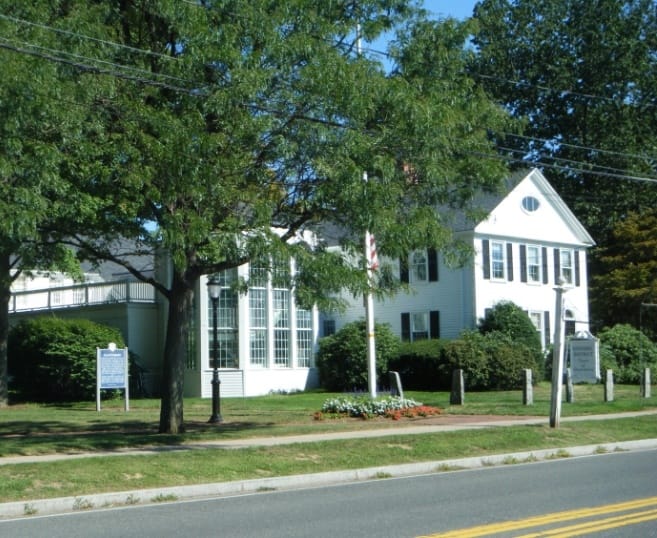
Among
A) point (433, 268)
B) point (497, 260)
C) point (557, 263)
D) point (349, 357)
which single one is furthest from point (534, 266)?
point (349, 357)

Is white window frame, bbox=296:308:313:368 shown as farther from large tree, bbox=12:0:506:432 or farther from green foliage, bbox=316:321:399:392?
large tree, bbox=12:0:506:432

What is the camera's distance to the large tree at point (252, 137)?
15711 mm

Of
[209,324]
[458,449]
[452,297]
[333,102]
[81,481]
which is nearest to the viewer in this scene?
[81,481]

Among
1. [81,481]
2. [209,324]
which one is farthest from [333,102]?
[209,324]

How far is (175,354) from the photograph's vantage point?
1922cm

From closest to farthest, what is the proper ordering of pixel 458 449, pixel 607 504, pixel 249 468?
pixel 607 504
pixel 249 468
pixel 458 449

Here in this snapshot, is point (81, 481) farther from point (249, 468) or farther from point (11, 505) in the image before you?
point (249, 468)

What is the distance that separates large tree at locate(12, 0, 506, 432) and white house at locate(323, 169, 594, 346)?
855 inches

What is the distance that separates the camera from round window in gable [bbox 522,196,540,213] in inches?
1681

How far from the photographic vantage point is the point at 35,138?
15.4 metres

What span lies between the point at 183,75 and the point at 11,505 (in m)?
7.53

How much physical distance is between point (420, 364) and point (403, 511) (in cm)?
2644

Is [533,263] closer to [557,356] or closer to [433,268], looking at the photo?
[433,268]

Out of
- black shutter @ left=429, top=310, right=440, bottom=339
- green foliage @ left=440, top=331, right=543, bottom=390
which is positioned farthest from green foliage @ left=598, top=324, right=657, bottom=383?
black shutter @ left=429, top=310, right=440, bottom=339
